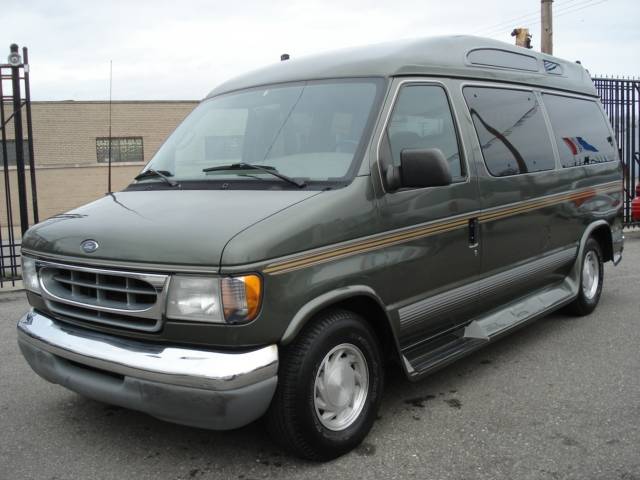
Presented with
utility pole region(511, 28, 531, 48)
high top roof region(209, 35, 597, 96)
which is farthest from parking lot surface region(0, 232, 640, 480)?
utility pole region(511, 28, 531, 48)

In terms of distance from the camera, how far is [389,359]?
153 inches

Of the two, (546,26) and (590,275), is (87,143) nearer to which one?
(546,26)

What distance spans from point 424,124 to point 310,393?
1.91 metres

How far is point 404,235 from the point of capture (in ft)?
12.3

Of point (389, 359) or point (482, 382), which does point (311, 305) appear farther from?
point (482, 382)

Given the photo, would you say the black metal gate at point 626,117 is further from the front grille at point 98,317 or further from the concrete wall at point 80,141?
the concrete wall at point 80,141

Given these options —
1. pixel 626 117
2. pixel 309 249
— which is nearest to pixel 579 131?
pixel 309 249

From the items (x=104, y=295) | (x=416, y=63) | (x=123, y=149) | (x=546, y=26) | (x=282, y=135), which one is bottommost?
(x=104, y=295)

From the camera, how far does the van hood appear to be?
3002 mm

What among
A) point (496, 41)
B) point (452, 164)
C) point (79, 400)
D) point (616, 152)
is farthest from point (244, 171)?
point (616, 152)

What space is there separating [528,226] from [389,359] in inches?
72.7

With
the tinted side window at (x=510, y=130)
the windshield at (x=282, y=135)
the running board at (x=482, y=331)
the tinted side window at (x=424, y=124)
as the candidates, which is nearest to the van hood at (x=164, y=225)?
the windshield at (x=282, y=135)

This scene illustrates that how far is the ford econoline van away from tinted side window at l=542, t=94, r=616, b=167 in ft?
1.48

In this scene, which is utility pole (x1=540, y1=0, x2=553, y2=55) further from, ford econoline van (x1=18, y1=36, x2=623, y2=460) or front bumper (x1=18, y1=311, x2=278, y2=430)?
front bumper (x1=18, y1=311, x2=278, y2=430)
